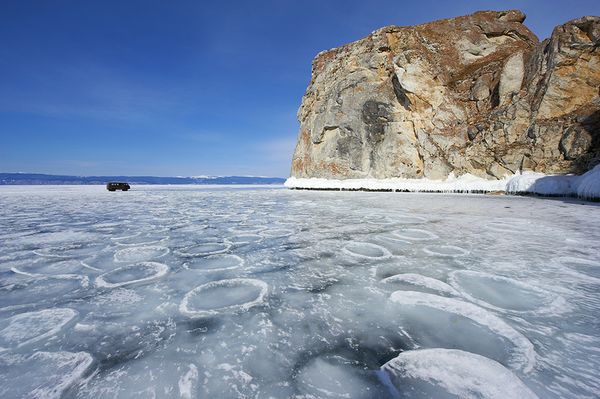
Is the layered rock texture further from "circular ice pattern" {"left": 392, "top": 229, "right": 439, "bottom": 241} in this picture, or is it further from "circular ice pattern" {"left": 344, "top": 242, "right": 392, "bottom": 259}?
"circular ice pattern" {"left": 344, "top": 242, "right": 392, "bottom": 259}

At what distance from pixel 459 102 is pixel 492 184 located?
7.93m

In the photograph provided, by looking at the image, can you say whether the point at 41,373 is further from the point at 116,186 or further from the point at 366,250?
the point at 116,186

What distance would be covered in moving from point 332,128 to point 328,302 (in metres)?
26.2

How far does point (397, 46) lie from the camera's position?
2384cm

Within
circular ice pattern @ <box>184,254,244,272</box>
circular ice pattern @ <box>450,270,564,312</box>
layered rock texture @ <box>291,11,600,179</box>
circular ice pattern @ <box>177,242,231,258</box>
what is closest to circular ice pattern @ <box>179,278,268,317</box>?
circular ice pattern @ <box>184,254,244,272</box>

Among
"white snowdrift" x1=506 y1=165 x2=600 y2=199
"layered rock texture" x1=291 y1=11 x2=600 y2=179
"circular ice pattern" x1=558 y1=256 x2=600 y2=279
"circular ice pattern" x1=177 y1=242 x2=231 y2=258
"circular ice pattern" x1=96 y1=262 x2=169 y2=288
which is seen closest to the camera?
"circular ice pattern" x1=96 y1=262 x2=169 y2=288

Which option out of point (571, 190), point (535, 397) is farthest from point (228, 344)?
point (571, 190)

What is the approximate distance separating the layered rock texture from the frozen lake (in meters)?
17.3

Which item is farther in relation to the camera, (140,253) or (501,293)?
(140,253)

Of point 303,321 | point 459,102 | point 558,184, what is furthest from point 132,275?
point 459,102

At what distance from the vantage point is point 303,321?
5.91 feet

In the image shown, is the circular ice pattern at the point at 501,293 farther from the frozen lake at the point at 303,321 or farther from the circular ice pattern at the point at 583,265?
the circular ice pattern at the point at 583,265

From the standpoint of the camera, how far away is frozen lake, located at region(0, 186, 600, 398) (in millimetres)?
1251

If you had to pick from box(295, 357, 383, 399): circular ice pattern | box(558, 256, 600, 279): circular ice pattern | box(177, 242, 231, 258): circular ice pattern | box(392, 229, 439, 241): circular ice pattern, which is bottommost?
box(177, 242, 231, 258): circular ice pattern
